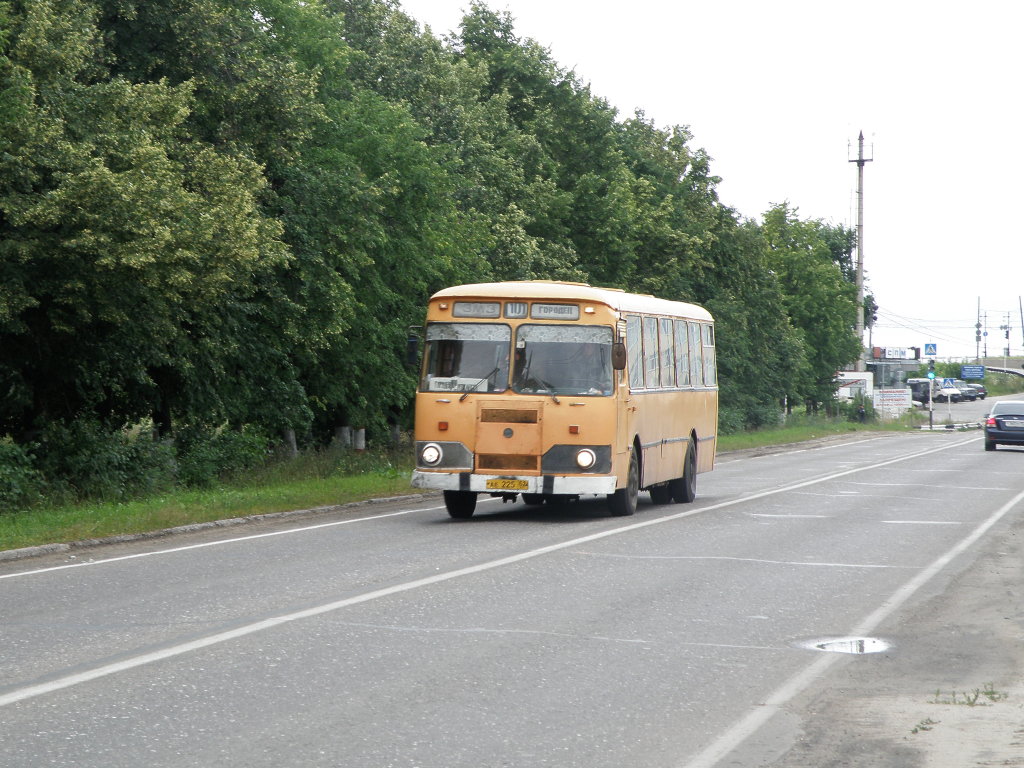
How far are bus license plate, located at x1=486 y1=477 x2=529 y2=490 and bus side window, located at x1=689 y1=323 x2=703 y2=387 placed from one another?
6254 millimetres

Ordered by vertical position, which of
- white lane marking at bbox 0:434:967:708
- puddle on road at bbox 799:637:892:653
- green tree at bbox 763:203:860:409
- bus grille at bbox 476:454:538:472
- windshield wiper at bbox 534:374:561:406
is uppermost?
green tree at bbox 763:203:860:409

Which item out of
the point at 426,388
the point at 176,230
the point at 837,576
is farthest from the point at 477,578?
the point at 176,230

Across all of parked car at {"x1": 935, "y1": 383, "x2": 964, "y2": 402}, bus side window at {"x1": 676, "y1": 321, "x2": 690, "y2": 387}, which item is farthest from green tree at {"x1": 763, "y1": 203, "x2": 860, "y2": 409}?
bus side window at {"x1": 676, "y1": 321, "x2": 690, "y2": 387}

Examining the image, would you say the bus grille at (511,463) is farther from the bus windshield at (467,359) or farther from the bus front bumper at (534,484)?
the bus windshield at (467,359)

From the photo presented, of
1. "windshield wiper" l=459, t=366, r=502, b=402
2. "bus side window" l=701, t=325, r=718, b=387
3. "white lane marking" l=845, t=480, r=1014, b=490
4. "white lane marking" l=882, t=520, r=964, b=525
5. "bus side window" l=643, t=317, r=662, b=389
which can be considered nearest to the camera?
"windshield wiper" l=459, t=366, r=502, b=402

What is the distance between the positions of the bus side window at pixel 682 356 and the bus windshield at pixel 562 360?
4.03 metres

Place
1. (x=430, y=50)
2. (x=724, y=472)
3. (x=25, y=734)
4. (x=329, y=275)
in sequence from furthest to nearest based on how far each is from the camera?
(x=430, y=50) < (x=724, y=472) < (x=329, y=275) < (x=25, y=734)

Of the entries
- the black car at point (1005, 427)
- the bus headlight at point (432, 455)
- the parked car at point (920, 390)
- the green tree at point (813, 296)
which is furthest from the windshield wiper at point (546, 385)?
the parked car at point (920, 390)

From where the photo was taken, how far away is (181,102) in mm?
21141

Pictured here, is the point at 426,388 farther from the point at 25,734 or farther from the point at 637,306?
the point at 25,734

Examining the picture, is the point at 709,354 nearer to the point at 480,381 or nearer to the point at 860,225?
the point at 480,381

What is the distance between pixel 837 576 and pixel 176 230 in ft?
32.6

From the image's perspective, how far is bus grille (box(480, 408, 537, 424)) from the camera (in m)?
19.1

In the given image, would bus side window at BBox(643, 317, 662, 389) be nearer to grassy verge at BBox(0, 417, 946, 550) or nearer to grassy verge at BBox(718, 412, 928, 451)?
grassy verge at BBox(0, 417, 946, 550)
